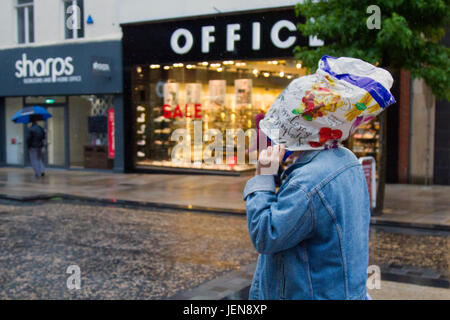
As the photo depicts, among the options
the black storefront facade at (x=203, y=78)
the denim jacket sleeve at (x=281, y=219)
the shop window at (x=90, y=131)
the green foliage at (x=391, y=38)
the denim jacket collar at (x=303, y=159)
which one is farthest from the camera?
the shop window at (x=90, y=131)

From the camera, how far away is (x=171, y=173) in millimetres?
18312

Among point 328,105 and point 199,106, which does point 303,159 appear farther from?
point 199,106

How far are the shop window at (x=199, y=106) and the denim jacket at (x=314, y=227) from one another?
14.5 meters

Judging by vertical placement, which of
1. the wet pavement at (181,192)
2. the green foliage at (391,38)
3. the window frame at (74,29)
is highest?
the window frame at (74,29)

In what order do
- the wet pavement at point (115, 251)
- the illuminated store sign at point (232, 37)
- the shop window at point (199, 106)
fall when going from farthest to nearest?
1. the shop window at point (199, 106)
2. the illuminated store sign at point (232, 37)
3. the wet pavement at point (115, 251)

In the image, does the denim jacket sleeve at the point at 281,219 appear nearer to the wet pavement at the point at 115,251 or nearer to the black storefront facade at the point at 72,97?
the wet pavement at the point at 115,251

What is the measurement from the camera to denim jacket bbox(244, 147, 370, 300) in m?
2.08

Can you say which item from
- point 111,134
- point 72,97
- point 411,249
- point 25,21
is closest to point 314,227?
point 411,249

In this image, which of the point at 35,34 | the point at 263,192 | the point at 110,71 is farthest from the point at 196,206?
the point at 35,34

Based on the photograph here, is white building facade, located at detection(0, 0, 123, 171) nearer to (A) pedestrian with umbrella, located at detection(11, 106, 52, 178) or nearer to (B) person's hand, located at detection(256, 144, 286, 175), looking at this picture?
(A) pedestrian with umbrella, located at detection(11, 106, 52, 178)

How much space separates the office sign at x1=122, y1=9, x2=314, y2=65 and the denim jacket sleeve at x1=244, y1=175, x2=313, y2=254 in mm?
13610

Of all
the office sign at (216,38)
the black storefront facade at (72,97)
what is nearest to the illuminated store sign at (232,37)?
the office sign at (216,38)

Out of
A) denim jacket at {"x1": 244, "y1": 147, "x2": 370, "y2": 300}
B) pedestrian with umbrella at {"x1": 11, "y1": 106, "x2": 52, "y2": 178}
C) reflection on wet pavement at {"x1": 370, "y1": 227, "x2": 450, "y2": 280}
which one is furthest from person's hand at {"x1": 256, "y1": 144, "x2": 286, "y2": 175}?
pedestrian with umbrella at {"x1": 11, "y1": 106, "x2": 52, "y2": 178}

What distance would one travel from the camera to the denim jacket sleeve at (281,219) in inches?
80.9
